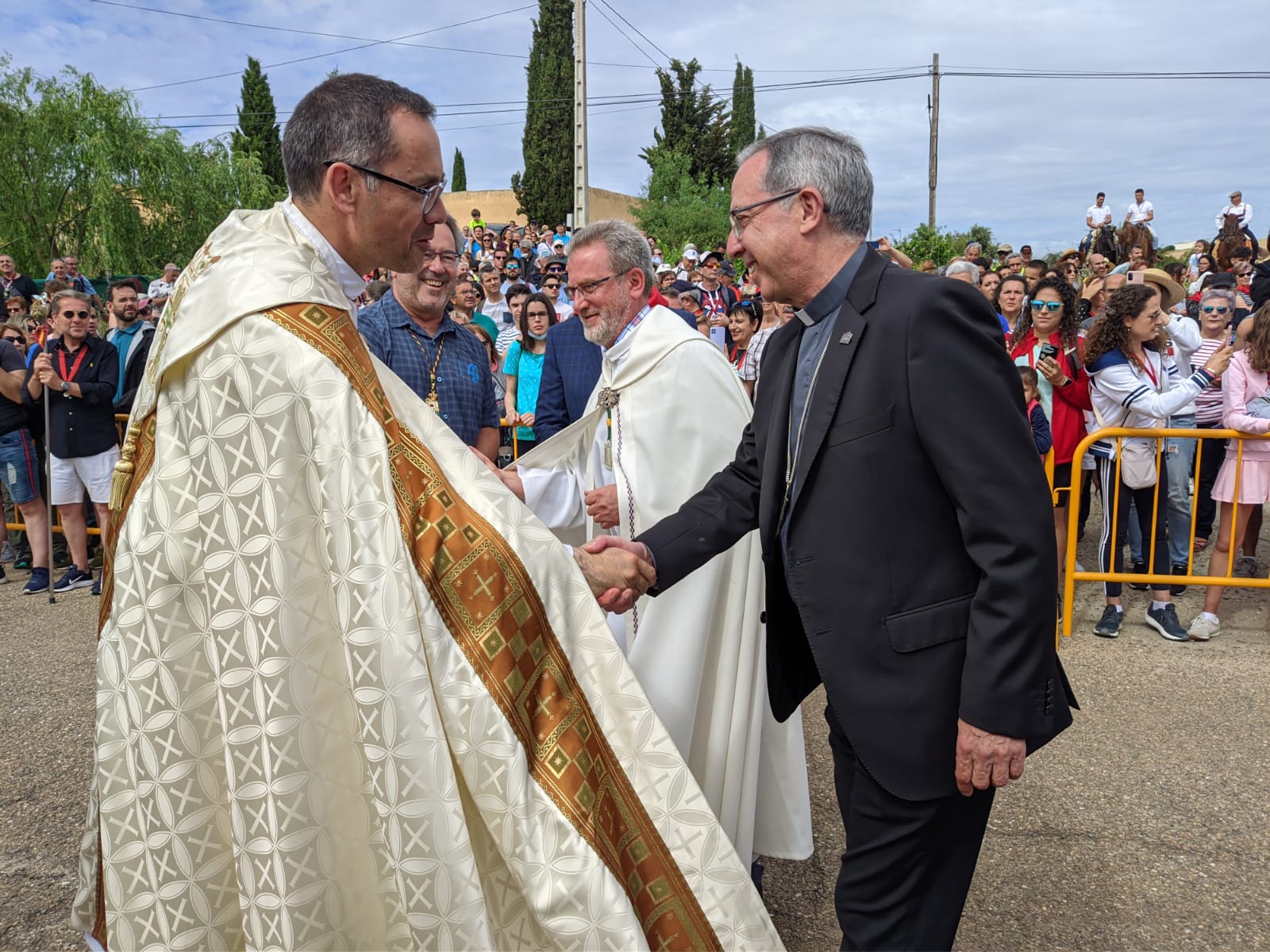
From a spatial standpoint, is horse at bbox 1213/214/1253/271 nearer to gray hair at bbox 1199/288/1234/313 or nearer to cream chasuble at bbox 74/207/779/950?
gray hair at bbox 1199/288/1234/313

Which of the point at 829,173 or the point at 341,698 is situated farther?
the point at 829,173

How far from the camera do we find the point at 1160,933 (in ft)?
10.0

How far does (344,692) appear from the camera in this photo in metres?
1.91

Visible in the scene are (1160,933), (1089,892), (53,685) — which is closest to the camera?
(1160,933)

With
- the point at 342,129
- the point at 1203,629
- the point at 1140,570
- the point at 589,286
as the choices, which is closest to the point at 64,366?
the point at 589,286

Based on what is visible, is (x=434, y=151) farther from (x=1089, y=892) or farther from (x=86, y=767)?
(x=86, y=767)

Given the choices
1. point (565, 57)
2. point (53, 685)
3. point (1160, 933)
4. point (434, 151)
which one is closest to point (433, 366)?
point (434, 151)

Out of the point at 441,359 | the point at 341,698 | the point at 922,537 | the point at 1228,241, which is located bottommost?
the point at 341,698

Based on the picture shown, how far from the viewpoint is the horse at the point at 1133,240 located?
16.1m

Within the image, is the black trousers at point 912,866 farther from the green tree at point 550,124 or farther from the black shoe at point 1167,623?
the green tree at point 550,124

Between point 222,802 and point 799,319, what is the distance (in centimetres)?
169

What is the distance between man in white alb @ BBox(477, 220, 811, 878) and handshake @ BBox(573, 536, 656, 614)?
0.50m

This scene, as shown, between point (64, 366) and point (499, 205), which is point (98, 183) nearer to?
point (64, 366)

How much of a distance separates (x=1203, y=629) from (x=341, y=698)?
5804 millimetres
